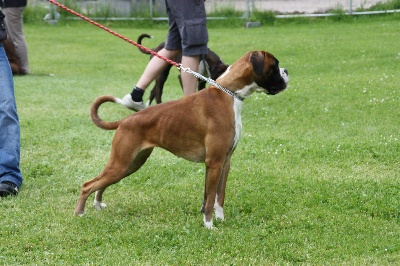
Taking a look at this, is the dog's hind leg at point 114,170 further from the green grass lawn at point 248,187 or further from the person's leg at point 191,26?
the person's leg at point 191,26

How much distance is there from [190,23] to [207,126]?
8.95 feet

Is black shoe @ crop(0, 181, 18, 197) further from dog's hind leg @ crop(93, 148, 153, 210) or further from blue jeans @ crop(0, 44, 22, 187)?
dog's hind leg @ crop(93, 148, 153, 210)

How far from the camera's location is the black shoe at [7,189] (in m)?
6.22

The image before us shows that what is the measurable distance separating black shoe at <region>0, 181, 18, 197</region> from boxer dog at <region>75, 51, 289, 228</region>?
110 cm

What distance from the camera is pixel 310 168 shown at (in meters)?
6.83

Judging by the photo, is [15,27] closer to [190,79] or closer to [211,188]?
[190,79]

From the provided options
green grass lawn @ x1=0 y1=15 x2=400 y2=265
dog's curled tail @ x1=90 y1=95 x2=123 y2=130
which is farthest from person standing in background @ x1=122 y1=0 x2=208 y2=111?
dog's curled tail @ x1=90 y1=95 x2=123 y2=130

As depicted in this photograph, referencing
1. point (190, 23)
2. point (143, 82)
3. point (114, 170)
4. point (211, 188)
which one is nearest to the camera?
point (211, 188)

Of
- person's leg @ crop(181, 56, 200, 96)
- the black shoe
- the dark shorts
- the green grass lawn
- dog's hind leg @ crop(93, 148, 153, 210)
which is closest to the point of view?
the green grass lawn

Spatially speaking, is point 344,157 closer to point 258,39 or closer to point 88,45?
point 258,39

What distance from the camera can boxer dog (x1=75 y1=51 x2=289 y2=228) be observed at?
209 inches

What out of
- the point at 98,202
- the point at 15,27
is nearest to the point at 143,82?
the point at 98,202

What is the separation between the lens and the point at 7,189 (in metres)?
6.24

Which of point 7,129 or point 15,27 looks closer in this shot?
point 7,129
